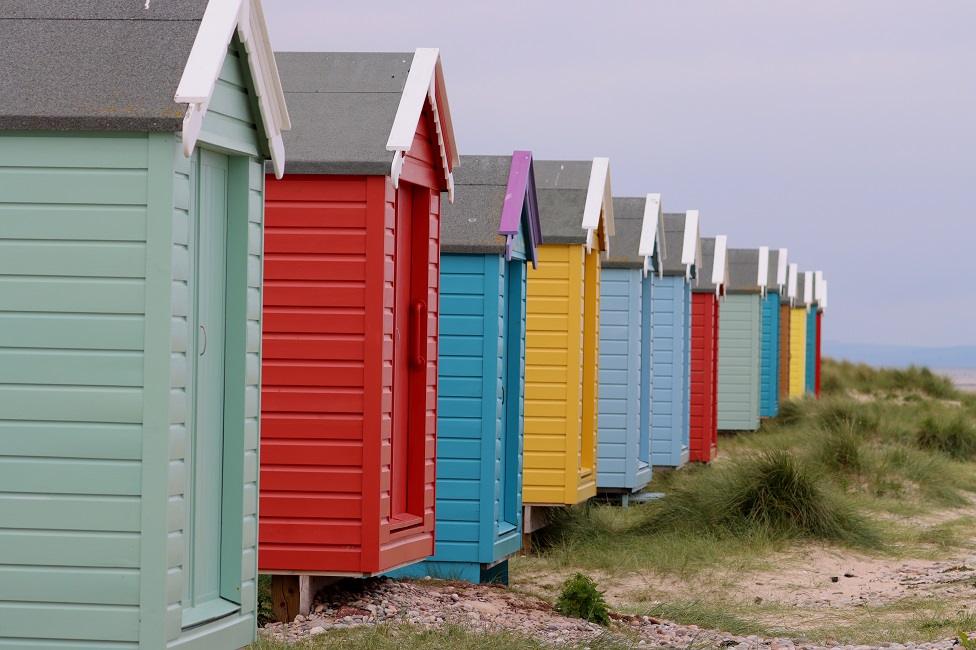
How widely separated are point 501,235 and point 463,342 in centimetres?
75

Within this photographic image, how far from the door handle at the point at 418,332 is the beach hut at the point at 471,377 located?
1.26m

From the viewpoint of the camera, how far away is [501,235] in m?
10.0

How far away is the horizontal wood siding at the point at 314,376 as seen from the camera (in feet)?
26.1

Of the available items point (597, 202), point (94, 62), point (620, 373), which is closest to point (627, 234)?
point (620, 373)

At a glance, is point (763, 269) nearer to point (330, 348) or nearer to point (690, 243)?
point (690, 243)

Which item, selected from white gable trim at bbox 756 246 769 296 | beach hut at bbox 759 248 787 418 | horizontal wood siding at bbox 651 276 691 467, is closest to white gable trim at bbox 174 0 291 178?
horizontal wood siding at bbox 651 276 691 467

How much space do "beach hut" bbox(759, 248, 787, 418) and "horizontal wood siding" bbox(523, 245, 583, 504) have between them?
13953 mm

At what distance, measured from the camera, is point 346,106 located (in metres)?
8.22

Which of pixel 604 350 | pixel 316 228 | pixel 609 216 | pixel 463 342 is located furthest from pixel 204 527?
pixel 604 350

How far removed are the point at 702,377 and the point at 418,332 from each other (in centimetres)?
1108

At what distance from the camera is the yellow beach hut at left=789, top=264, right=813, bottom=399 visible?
31000 millimetres

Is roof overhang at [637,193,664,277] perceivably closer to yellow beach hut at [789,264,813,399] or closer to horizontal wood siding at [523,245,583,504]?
horizontal wood siding at [523,245,583,504]

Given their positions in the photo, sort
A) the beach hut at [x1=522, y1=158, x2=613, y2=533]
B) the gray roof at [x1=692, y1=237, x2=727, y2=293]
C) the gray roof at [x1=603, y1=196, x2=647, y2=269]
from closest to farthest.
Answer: the beach hut at [x1=522, y1=158, x2=613, y2=533]
the gray roof at [x1=603, y1=196, x2=647, y2=269]
the gray roof at [x1=692, y1=237, x2=727, y2=293]

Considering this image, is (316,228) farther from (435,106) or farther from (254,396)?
(254,396)
